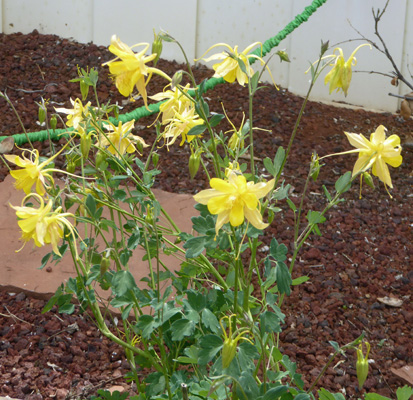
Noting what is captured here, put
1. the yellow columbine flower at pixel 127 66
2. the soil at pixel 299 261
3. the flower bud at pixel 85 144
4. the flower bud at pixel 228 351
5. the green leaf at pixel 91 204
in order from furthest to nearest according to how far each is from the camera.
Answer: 1. the soil at pixel 299 261
2. the flower bud at pixel 85 144
3. the green leaf at pixel 91 204
4. the yellow columbine flower at pixel 127 66
5. the flower bud at pixel 228 351

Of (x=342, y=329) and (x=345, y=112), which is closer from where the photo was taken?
(x=342, y=329)

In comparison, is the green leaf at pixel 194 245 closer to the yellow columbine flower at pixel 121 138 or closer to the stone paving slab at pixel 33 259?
the yellow columbine flower at pixel 121 138

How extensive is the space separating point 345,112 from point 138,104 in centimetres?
119

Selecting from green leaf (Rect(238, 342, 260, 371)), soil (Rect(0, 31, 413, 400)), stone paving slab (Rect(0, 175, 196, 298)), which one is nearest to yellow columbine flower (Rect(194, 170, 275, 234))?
green leaf (Rect(238, 342, 260, 371))

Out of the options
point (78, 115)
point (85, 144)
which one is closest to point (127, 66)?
point (85, 144)

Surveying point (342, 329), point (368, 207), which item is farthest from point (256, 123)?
point (342, 329)

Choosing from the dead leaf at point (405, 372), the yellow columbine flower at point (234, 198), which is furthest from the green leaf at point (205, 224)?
the dead leaf at point (405, 372)

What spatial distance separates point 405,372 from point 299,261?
65cm

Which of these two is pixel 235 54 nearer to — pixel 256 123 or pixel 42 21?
pixel 256 123

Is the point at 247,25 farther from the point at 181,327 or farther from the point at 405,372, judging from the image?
the point at 181,327

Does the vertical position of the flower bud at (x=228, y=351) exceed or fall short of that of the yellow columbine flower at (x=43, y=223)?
it falls short

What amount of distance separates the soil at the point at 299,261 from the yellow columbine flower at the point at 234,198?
0.82 metres

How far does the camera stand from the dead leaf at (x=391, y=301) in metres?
2.38

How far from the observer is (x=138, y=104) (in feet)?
12.2
